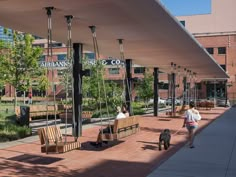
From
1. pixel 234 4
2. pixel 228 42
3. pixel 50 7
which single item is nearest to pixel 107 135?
pixel 50 7

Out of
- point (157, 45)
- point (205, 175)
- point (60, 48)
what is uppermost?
point (60, 48)

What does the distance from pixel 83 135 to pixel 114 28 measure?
4.72 metres

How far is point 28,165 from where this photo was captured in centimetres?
981

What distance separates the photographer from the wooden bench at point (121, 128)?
12.7 m

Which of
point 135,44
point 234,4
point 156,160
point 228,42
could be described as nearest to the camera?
point 156,160

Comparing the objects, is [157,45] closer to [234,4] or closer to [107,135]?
[107,135]

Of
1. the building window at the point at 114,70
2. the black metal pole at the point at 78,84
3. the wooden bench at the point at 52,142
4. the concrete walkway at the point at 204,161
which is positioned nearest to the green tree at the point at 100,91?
the black metal pole at the point at 78,84

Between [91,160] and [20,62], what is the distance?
19328 millimetres

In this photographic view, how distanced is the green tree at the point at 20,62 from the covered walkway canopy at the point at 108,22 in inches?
426

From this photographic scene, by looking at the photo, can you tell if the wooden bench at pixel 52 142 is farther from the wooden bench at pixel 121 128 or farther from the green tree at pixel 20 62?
the green tree at pixel 20 62

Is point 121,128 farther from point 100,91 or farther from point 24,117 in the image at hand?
point 100,91

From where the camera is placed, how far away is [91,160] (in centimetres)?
1070

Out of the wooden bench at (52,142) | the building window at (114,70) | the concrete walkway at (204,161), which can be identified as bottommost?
Answer: the concrete walkway at (204,161)

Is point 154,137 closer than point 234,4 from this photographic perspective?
Yes
